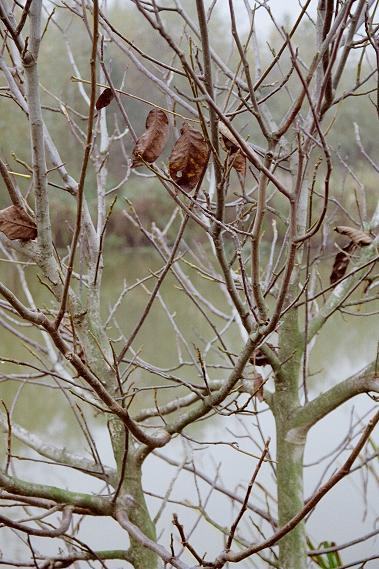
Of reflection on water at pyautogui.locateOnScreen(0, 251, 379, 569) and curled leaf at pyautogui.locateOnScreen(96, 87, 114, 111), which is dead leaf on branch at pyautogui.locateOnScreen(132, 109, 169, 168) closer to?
curled leaf at pyautogui.locateOnScreen(96, 87, 114, 111)

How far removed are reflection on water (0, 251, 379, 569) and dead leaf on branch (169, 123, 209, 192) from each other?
114 cm

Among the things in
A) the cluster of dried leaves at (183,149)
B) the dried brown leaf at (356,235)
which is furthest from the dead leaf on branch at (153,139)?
the dried brown leaf at (356,235)

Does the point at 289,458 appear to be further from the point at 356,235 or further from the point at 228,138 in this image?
the point at 228,138

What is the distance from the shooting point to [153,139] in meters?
0.63

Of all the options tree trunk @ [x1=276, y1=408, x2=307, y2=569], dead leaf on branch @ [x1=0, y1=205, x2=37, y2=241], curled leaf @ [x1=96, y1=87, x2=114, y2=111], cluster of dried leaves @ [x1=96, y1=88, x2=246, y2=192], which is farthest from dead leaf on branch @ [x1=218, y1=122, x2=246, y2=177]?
tree trunk @ [x1=276, y1=408, x2=307, y2=569]

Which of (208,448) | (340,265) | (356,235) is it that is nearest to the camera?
(356,235)

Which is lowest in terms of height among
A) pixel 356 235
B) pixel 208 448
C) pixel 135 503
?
pixel 135 503

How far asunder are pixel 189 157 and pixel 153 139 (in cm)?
4

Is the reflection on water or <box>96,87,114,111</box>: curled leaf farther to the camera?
the reflection on water

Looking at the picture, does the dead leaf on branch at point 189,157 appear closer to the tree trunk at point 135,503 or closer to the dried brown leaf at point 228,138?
the dried brown leaf at point 228,138

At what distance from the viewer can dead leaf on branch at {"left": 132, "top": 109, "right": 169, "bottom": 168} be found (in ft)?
2.06

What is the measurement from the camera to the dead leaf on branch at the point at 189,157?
0.61 meters

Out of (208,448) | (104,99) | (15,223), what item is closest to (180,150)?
(104,99)

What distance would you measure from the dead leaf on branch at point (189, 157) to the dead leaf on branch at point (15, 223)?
195 millimetres
